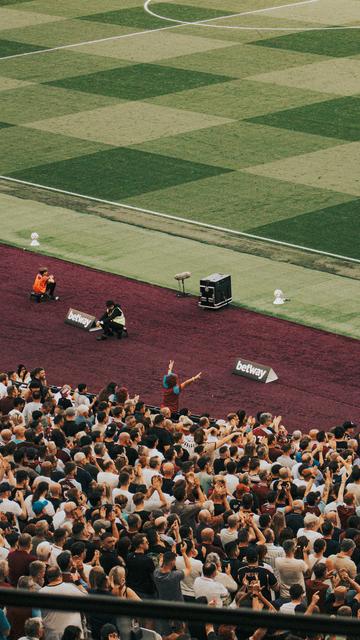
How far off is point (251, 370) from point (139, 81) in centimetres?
2572

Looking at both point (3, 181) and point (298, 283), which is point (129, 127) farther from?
point (298, 283)

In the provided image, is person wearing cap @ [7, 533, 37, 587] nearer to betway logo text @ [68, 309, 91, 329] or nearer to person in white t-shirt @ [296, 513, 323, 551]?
person in white t-shirt @ [296, 513, 323, 551]

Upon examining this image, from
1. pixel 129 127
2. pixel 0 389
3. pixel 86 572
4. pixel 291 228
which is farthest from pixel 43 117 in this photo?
pixel 86 572

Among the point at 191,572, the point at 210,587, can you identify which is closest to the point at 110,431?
the point at 191,572

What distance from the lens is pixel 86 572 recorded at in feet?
39.9

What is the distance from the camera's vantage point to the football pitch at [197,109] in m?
37.0

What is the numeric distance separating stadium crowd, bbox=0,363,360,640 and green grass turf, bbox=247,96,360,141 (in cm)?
2405

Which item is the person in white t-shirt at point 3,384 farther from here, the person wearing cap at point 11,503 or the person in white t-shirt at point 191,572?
the person in white t-shirt at point 191,572

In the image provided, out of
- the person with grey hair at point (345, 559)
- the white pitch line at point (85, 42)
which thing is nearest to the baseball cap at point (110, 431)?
the person with grey hair at point (345, 559)

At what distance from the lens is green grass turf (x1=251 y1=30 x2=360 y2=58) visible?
52875 mm

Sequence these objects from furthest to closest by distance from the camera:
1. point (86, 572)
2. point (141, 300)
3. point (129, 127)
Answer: point (129, 127)
point (141, 300)
point (86, 572)

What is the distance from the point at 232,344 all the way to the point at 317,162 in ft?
43.6

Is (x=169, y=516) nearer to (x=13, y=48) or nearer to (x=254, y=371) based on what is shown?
(x=254, y=371)

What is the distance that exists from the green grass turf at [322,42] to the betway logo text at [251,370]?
28.6 meters
